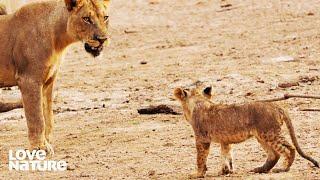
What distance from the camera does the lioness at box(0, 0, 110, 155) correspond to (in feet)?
31.8

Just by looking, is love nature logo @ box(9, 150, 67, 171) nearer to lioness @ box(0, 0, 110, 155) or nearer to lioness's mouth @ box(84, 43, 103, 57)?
lioness @ box(0, 0, 110, 155)

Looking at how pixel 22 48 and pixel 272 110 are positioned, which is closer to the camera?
pixel 272 110

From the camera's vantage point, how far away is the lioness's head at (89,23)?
9633 mm

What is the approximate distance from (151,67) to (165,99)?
2.51 metres

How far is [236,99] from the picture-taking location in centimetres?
1195

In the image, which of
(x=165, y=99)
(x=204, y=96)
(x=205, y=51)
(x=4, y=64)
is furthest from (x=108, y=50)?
(x=204, y=96)

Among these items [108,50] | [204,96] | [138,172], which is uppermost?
[204,96]

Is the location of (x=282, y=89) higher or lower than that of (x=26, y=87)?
lower

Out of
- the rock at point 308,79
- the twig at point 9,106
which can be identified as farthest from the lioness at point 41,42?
the rock at point 308,79

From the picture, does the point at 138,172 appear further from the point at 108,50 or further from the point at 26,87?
the point at 108,50

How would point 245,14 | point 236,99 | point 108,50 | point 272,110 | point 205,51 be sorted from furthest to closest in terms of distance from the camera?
point 245,14, point 108,50, point 205,51, point 236,99, point 272,110

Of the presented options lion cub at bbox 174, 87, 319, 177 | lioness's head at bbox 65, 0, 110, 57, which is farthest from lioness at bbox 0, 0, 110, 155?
lion cub at bbox 174, 87, 319, 177

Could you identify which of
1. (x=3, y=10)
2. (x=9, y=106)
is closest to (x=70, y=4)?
(x=9, y=106)

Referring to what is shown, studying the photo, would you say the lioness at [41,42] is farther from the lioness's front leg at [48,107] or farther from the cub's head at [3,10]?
the cub's head at [3,10]
